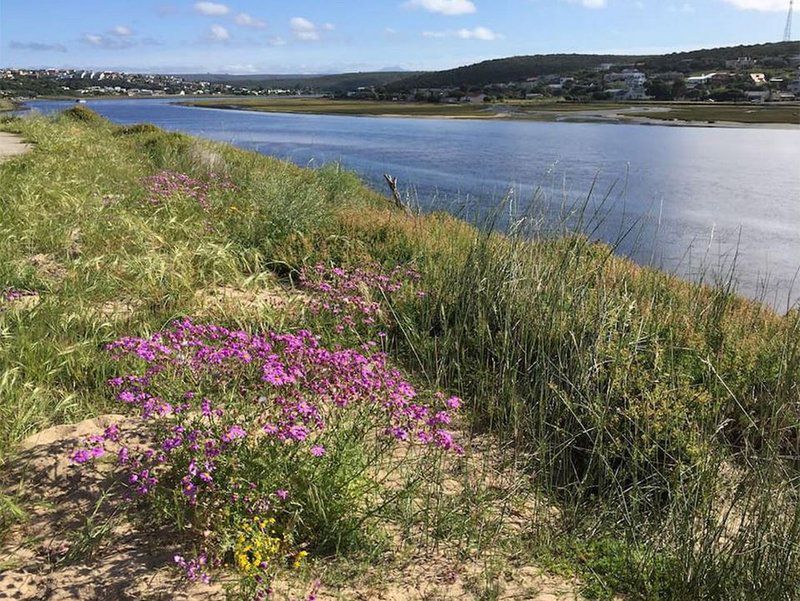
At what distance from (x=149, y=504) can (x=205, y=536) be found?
0.37 metres

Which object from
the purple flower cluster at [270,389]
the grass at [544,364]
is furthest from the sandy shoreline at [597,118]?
Result: the purple flower cluster at [270,389]

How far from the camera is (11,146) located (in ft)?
59.4

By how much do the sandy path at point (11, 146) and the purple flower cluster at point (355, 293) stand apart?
11.7m

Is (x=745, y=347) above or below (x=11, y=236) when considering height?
below

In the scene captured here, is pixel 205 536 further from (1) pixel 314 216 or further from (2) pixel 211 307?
(1) pixel 314 216

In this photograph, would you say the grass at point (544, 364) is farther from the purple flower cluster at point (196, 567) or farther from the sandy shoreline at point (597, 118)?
the sandy shoreline at point (597, 118)

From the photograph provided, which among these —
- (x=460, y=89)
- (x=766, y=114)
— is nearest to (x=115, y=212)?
(x=766, y=114)

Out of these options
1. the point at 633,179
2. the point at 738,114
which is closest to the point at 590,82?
the point at 738,114

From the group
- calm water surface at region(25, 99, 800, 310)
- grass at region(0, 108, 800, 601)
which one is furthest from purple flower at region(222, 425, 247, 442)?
calm water surface at region(25, 99, 800, 310)

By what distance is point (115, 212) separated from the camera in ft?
27.5

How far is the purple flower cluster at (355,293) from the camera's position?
5.23 meters

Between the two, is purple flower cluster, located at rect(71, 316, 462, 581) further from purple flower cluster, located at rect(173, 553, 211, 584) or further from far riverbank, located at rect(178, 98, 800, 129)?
far riverbank, located at rect(178, 98, 800, 129)

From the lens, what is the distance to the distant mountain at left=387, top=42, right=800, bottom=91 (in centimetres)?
10462

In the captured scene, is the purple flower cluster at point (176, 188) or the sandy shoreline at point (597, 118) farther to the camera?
the sandy shoreline at point (597, 118)
